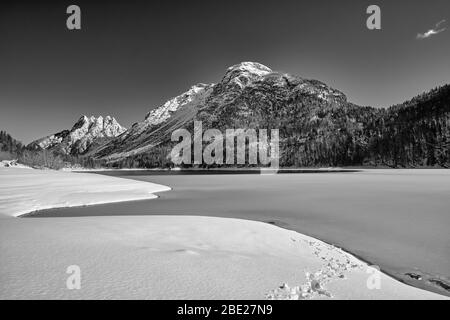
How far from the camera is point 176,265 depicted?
6496 millimetres

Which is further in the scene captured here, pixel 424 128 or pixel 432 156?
pixel 424 128

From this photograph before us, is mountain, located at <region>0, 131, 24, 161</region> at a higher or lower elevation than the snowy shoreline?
higher

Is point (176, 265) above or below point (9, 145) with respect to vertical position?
below

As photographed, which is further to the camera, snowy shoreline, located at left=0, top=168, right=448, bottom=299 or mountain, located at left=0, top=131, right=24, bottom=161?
mountain, located at left=0, top=131, right=24, bottom=161

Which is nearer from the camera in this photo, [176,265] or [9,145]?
[176,265]

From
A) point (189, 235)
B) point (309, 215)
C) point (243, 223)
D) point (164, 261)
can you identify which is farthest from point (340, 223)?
point (164, 261)

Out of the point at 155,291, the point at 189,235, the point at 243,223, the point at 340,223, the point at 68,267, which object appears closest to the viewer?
the point at 155,291

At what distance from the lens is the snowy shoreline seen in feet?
16.9

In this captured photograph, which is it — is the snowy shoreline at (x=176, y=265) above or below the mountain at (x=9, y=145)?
below

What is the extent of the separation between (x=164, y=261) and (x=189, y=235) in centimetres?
371

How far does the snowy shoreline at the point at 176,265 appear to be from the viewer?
5141 mm

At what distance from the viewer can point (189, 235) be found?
10422 mm
